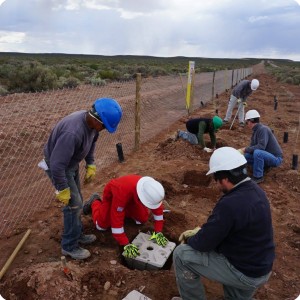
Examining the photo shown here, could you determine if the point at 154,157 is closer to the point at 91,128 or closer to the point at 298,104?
the point at 91,128

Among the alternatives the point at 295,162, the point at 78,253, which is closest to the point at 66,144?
the point at 78,253

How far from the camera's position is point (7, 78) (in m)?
20.1

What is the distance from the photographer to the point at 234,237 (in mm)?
2711

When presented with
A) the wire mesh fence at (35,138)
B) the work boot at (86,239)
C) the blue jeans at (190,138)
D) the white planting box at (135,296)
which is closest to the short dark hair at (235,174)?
the white planting box at (135,296)

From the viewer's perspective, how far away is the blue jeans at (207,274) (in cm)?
284

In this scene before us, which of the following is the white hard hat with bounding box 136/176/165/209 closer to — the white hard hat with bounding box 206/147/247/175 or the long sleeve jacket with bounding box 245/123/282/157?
the white hard hat with bounding box 206/147/247/175

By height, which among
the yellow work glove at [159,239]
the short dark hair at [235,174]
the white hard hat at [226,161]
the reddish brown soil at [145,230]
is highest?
the white hard hat at [226,161]

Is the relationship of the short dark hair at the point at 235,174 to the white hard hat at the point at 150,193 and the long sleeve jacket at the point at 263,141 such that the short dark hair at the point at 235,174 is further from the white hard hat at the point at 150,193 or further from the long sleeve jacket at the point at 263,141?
the long sleeve jacket at the point at 263,141

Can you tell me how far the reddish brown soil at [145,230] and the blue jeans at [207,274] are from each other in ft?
1.51

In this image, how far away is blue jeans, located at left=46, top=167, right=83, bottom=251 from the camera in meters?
3.68

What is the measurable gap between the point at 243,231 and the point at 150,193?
1.19 m

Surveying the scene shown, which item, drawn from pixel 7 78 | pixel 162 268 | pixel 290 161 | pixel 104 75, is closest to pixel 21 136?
pixel 162 268

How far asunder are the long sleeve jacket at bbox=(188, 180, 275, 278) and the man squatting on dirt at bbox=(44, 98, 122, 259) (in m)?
1.43

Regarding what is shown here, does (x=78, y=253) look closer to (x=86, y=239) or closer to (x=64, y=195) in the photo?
(x=86, y=239)
